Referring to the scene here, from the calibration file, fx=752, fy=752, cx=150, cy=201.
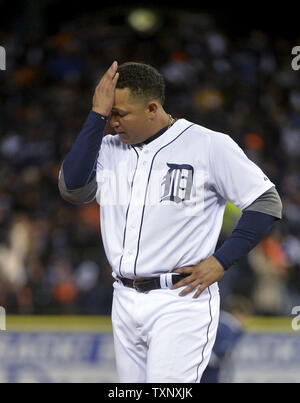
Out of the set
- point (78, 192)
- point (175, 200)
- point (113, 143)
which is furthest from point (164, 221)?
point (113, 143)

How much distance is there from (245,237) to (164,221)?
332mm

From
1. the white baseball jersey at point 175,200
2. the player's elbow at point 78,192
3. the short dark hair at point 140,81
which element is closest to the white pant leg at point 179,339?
the white baseball jersey at point 175,200

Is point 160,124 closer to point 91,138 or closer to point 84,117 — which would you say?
point 91,138

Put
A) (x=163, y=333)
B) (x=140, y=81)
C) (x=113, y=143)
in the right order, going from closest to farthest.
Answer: (x=163, y=333) < (x=140, y=81) < (x=113, y=143)

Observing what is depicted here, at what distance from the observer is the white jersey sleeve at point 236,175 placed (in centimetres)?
303

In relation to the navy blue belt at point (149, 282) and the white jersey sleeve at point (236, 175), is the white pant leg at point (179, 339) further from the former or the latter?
the white jersey sleeve at point (236, 175)

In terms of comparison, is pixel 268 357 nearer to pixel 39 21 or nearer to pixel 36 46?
pixel 36 46

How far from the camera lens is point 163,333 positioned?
2.97 m

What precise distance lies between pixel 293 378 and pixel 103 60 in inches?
246

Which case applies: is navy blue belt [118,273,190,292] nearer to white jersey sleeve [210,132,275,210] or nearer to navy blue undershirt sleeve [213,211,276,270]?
navy blue undershirt sleeve [213,211,276,270]

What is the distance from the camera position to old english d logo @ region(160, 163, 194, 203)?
3.06 meters

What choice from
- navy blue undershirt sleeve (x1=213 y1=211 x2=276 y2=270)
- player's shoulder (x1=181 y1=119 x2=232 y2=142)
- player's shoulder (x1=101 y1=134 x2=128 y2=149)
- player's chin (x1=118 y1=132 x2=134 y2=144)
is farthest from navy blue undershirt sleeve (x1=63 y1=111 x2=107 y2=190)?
navy blue undershirt sleeve (x1=213 y1=211 x2=276 y2=270)

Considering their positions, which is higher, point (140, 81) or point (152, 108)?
point (140, 81)
